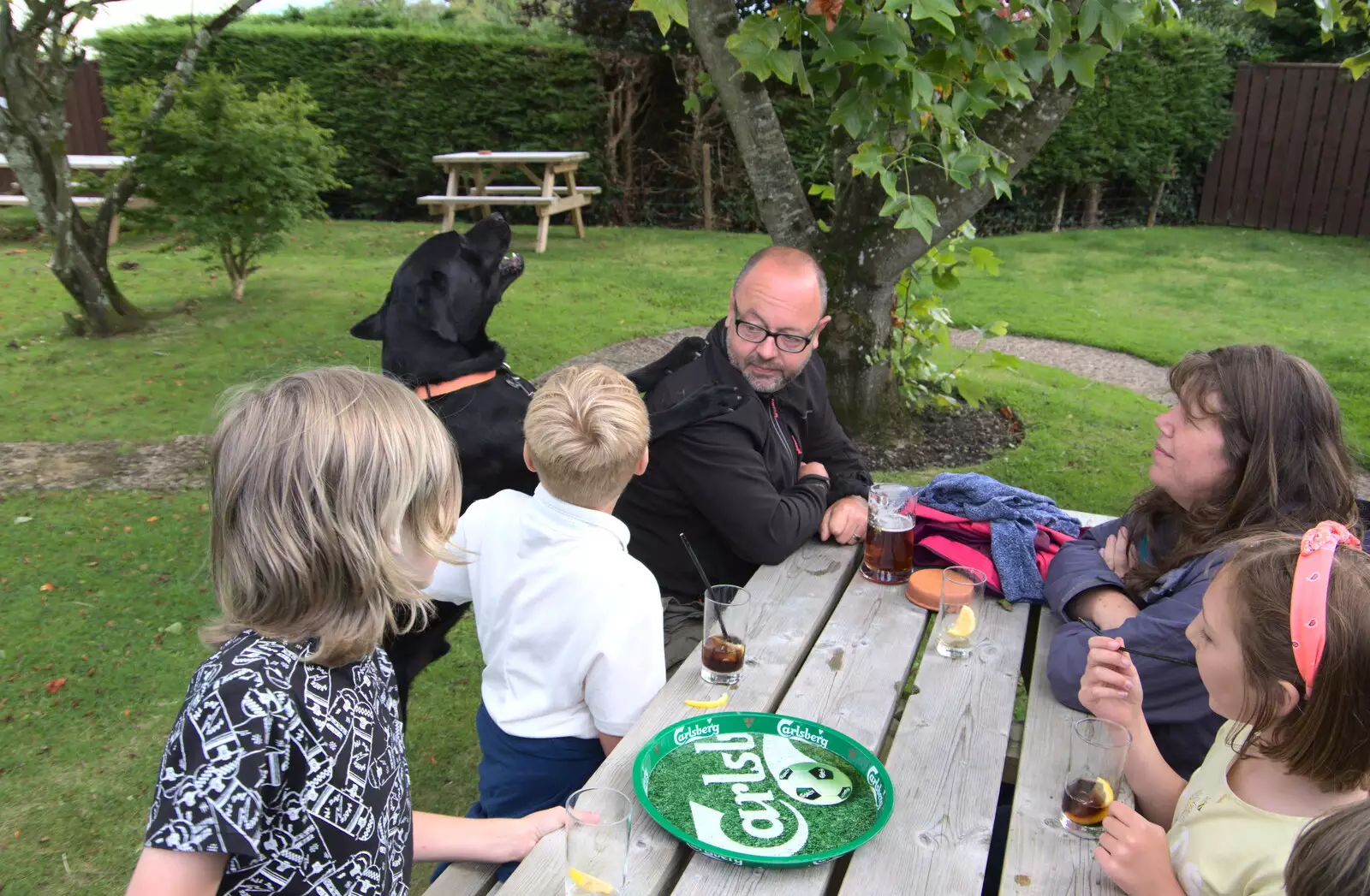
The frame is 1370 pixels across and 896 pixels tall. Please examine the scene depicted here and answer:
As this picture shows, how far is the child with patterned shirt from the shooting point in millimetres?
1364

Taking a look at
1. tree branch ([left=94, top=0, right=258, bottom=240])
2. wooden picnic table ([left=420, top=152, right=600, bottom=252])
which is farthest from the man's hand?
wooden picnic table ([left=420, top=152, right=600, bottom=252])

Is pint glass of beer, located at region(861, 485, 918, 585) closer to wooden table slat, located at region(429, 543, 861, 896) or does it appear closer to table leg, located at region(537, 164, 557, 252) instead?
wooden table slat, located at region(429, 543, 861, 896)

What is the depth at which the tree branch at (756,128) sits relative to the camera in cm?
478

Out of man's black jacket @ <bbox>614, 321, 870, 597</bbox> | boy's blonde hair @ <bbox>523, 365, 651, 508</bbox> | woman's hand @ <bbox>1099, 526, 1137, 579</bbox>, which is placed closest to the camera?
boy's blonde hair @ <bbox>523, 365, 651, 508</bbox>

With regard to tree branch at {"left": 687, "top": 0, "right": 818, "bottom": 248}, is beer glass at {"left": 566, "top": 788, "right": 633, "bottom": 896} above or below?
below

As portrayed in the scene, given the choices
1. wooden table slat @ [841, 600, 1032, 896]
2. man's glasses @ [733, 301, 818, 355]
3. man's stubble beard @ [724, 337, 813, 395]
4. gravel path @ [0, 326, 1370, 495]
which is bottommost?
gravel path @ [0, 326, 1370, 495]

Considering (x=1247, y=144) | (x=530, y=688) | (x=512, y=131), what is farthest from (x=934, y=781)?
(x=1247, y=144)

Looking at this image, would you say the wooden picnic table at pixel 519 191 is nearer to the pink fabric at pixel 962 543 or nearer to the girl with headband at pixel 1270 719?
the pink fabric at pixel 962 543

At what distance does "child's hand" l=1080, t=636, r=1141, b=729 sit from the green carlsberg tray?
500mm

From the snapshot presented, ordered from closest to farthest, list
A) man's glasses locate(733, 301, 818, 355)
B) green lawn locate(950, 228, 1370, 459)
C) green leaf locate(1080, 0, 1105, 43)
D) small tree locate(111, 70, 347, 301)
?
man's glasses locate(733, 301, 818, 355) → green leaf locate(1080, 0, 1105, 43) → small tree locate(111, 70, 347, 301) → green lawn locate(950, 228, 1370, 459)

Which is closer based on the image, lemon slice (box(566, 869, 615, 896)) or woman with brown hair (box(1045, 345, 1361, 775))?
lemon slice (box(566, 869, 615, 896))

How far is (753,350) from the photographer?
3.11 m

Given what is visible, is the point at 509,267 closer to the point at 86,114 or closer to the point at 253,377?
the point at 253,377

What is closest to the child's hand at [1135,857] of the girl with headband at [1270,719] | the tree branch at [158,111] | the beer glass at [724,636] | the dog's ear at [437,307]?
the girl with headband at [1270,719]
